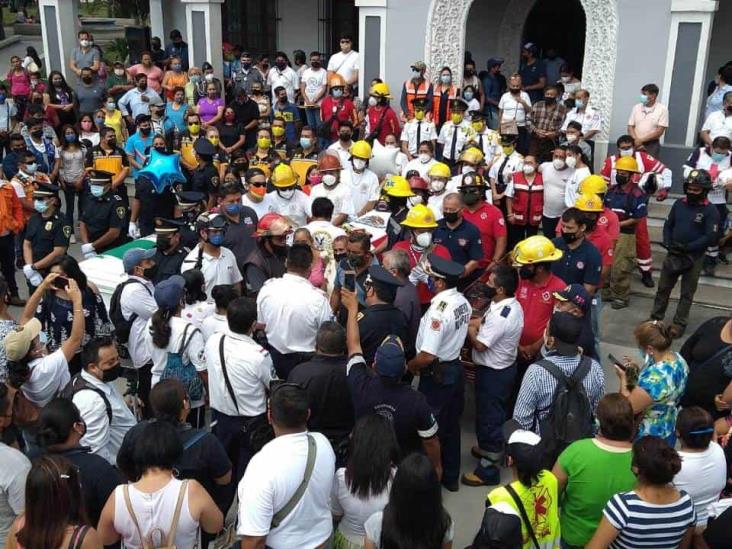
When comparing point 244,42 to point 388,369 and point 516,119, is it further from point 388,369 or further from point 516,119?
point 388,369

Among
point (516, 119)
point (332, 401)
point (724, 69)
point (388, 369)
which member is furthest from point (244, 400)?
point (724, 69)

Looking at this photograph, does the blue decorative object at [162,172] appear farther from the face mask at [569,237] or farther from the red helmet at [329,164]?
the face mask at [569,237]

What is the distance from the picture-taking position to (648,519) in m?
3.26

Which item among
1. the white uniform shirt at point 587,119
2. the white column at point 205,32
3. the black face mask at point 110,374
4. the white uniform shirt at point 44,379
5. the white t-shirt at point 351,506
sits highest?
the white column at point 205,32

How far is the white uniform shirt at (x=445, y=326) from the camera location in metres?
4.80

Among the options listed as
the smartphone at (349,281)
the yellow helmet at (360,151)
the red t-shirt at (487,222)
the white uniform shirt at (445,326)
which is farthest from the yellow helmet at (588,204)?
the yellow helmet at (360,151)

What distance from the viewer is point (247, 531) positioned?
10.8ft

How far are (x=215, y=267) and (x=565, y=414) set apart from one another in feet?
9.85

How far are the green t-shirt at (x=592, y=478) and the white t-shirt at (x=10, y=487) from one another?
257cm

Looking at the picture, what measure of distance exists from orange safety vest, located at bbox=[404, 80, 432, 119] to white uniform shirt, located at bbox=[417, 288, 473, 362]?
23.8 ft

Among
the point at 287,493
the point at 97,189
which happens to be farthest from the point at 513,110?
the point at 287,493

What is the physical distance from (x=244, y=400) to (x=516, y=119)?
7.96 m

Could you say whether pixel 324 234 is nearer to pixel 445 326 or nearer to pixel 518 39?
pixel 445 326

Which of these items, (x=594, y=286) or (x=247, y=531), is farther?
(x=594, y=286)
